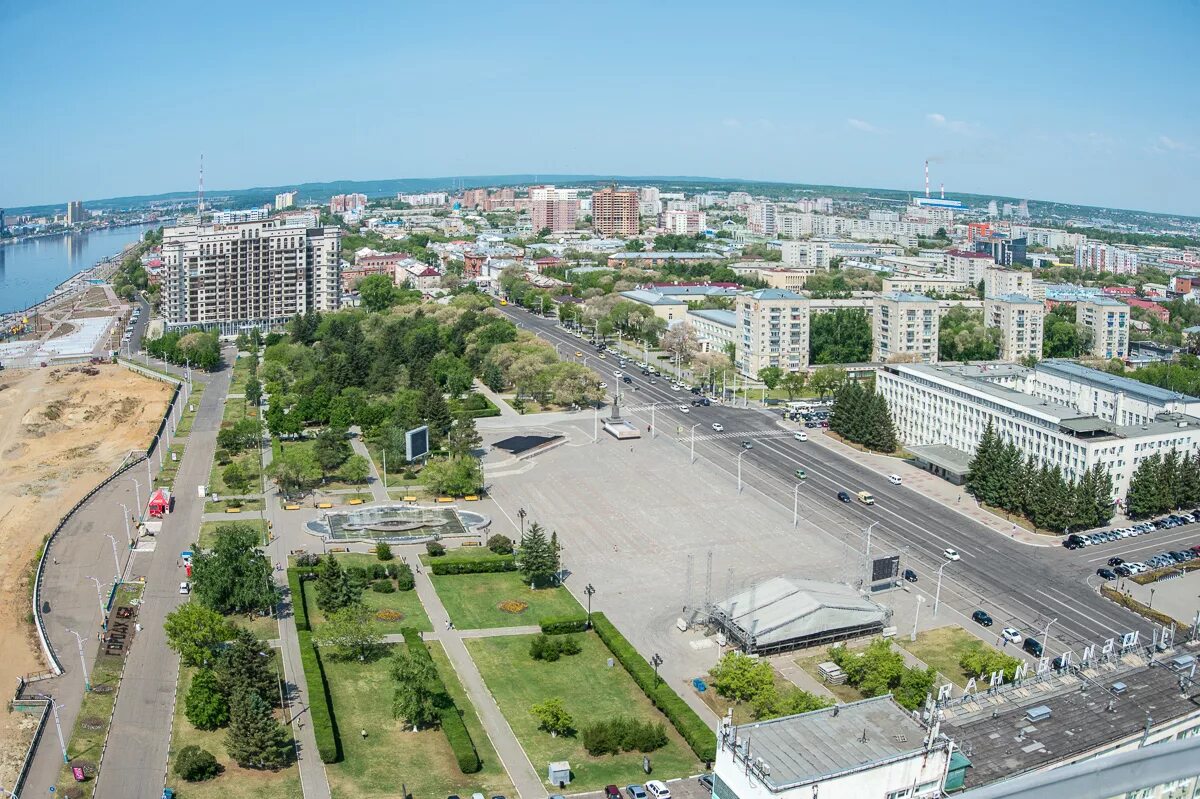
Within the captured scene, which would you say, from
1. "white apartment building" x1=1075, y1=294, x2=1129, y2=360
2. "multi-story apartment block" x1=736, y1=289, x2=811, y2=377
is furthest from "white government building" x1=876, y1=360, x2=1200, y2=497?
"white apartment building" x1=1075, y1=294, x2=1129, y2=360

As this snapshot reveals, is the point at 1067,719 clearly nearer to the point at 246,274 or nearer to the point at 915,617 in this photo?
the point at 915,617

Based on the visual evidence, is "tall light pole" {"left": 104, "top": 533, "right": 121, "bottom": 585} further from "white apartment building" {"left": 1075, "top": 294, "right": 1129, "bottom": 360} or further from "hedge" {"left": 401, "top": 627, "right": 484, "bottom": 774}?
"white apartment building" {"left": 1075, "top": 294, "right": 1129, "bottom": 360}

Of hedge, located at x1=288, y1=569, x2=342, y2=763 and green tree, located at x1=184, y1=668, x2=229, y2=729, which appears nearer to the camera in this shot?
hedge, located at x1=288, y1=569, x2=342, y2=763

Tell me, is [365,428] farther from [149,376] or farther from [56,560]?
[149,376]

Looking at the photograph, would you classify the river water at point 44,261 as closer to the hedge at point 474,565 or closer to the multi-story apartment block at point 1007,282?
the hedge at point 474,565

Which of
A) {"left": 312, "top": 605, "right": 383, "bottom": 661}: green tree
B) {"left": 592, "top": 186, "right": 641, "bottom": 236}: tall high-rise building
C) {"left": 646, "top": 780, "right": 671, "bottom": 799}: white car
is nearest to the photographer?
{"left": 646, "top": 780, "right": 671, "bottom": 799}: white car
